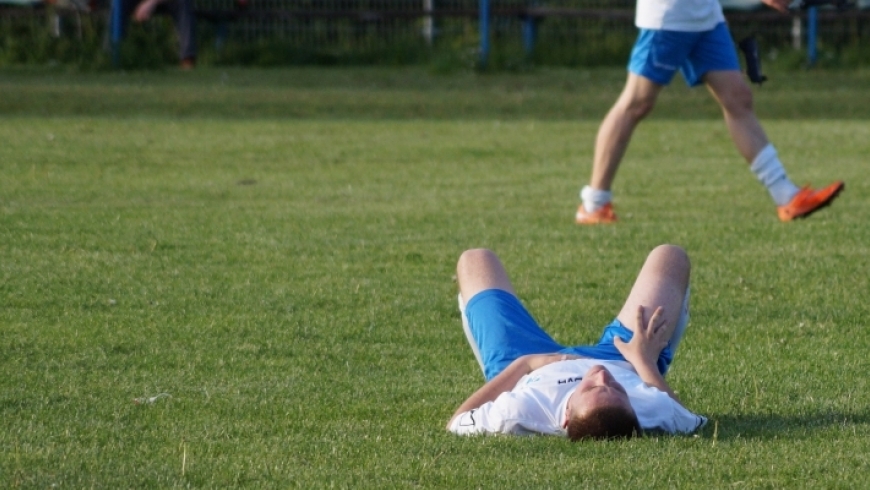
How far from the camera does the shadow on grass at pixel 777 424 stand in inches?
185

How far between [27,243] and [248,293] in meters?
1.65

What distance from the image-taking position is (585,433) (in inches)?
179

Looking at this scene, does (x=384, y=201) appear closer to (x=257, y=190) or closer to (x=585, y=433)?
(x=257, y=190)

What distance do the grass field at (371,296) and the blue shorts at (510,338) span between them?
210 mm

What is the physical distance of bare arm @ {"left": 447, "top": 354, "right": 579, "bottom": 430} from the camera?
4793mm

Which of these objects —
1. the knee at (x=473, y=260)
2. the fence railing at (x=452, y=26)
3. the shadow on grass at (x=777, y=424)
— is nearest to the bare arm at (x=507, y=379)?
the shadow on grass at (x=777, y=424)

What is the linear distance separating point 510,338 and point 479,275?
0.42 m

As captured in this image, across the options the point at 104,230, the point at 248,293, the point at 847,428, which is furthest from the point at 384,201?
the point at 847,428

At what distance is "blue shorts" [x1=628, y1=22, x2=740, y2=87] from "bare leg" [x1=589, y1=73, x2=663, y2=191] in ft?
0.26

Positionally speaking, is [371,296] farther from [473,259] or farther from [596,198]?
[596,198]

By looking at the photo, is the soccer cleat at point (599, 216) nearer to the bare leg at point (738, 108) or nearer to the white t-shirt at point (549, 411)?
the bare leg at point (738, 108)

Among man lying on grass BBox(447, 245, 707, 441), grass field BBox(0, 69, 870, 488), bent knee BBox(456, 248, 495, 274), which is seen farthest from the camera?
bent knee BBox(456, 248, 495, 274)

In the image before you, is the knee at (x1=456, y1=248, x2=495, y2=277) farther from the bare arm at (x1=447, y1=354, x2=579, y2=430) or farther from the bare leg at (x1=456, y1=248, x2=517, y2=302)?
the bare arm at (x1=447, y1=354, x2=579, y2=430)

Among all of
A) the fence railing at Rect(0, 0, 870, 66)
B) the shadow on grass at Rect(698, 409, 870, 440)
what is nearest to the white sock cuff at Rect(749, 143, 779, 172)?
the shadow on grass at Rect(698, 409, 870, 440)
